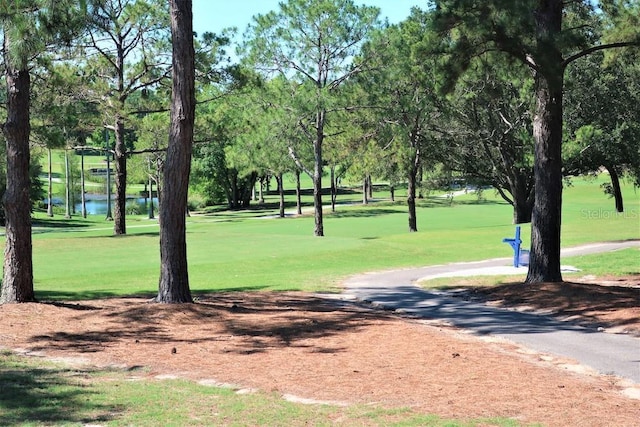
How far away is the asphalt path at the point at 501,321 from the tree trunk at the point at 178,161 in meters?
Result: 4.74

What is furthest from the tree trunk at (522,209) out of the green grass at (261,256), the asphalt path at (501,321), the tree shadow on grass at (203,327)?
the tree shadow on grass at (203,327)

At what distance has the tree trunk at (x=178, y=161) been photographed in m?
12.2

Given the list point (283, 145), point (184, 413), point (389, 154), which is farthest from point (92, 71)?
point (184, 413)

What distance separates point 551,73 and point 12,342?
34.9ft

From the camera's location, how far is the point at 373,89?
3578cm

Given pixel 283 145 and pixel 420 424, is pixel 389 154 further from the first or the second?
pixel 420 424

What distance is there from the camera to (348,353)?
9281 millimetres

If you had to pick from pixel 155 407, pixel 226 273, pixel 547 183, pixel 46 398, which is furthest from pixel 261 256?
pixel 155 407

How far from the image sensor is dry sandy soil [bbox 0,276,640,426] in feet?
22.7

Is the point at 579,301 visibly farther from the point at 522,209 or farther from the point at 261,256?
the point at 522,209

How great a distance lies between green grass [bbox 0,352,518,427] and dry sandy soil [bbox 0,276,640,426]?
0.37 m

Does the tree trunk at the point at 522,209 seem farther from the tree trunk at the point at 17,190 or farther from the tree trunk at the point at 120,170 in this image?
the tree trunk at the point at 17,190

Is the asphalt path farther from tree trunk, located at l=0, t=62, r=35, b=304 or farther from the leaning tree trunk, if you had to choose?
tree trunk, located at l=0, t=62, r=35, b=304

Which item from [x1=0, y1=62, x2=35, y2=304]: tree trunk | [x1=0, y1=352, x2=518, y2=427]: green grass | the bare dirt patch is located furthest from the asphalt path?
[x1=0, y1=62, x2=35, y2=304]: tree trunk
